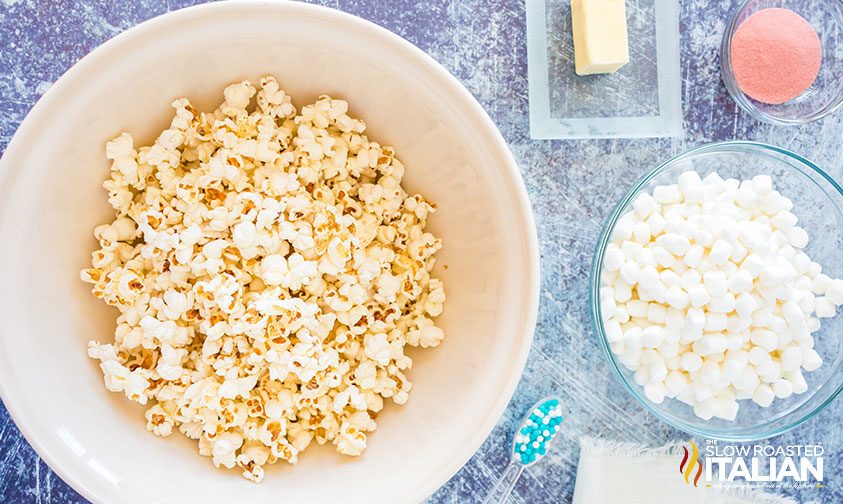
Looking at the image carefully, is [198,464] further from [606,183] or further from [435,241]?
[606,183]

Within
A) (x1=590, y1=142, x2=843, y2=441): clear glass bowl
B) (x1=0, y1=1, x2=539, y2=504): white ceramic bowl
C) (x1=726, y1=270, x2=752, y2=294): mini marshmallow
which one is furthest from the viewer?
(x1=590, y1=142, x2=843, y2=441): clear glass bowl

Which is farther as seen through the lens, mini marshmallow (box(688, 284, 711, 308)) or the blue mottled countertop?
the blue mottled countertop

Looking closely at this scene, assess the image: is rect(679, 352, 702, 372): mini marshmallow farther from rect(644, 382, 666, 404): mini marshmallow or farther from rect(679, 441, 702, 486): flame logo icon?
rect(679, 441, 702, 486): flame logo icon

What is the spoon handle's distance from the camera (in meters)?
1.25

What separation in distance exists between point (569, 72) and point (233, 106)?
21.9 inches

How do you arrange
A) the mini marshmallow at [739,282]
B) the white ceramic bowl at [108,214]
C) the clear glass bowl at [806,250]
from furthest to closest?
the clear glass bowl at [806,250]
the mini marshmallow at [739,282]
the white ceramic bowl at [108,214]

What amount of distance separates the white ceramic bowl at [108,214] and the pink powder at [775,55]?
54cm

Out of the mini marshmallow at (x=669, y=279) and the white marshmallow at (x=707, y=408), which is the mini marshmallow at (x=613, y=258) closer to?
the mini marshmallow at (x=669, y=279)

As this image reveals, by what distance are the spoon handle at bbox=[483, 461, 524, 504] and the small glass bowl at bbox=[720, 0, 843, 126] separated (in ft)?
2.34

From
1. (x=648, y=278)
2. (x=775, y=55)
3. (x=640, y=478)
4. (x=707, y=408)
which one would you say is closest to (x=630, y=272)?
(x=648, y=278)

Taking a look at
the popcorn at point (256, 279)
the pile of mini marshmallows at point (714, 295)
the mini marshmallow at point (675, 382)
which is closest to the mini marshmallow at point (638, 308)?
the pile of mini marshmallows at point (714, 295)

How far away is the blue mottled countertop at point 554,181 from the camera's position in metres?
1.24

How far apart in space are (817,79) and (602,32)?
0.42m

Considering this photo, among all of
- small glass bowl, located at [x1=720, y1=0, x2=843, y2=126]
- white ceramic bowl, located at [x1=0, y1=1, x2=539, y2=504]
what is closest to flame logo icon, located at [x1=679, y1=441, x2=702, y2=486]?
white ceramic bowl, located at [x1=0, y1=1, x2=539, y2=504]
